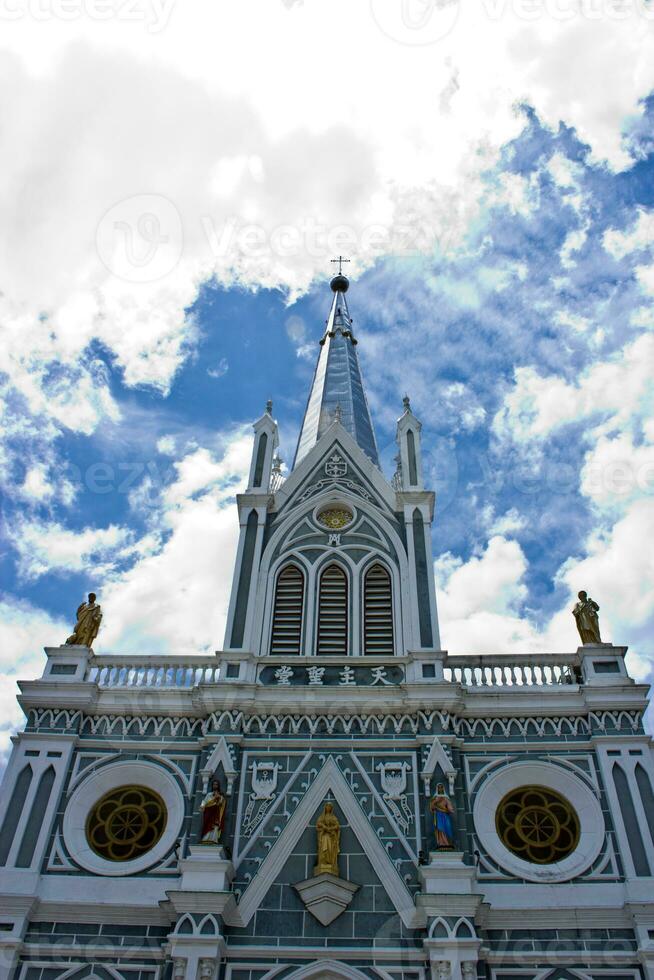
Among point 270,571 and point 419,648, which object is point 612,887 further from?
point 270,571

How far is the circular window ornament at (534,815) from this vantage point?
16844mm

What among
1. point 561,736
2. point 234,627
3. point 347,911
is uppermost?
point 234,627

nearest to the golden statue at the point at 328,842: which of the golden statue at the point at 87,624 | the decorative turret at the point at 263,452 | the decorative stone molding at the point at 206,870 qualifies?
the decorative stone molding at the point at 206,870

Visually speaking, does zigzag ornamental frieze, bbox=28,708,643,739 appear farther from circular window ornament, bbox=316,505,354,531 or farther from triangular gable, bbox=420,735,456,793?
circular window ornament, bbox=316,505,354,531

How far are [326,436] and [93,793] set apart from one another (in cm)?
1122

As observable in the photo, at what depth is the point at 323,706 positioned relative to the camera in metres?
18.8

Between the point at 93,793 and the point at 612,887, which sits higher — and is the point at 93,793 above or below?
above

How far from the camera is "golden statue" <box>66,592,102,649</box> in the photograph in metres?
20.4

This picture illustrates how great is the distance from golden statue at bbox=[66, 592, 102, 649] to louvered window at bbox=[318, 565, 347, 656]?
5003 millimetres

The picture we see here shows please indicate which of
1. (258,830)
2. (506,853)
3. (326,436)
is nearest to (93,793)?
(258,830)

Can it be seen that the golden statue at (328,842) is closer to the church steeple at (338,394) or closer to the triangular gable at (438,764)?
the triangular gable at (438,764)

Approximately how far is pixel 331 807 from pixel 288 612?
200 inches

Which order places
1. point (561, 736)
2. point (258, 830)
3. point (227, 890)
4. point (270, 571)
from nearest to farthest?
point (227, 890)
point (258, 830)
point (561, 736)
point (270, 571)

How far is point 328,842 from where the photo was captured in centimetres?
1680
